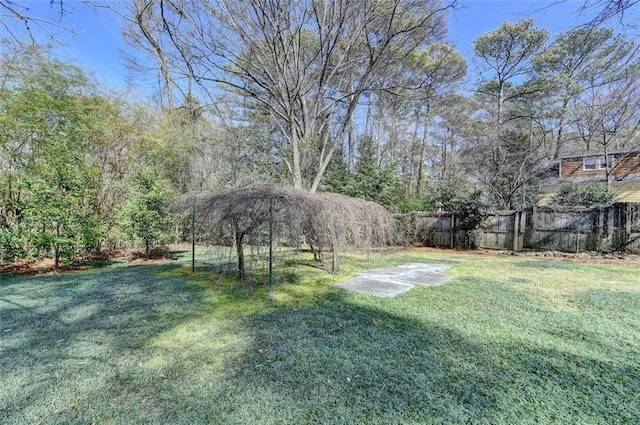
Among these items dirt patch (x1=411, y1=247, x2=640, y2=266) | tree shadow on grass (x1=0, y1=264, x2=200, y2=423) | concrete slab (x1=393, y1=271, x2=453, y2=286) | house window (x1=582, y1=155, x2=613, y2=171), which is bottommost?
tree shadow on grass (x1=0, y1=264, x2=200, y2=423)

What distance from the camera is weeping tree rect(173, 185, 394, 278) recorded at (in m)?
4.51

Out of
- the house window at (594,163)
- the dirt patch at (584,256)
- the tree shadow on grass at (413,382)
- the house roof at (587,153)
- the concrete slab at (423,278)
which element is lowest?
the tree shadow on grass at (413,382)

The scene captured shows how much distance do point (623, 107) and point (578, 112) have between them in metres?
1.66

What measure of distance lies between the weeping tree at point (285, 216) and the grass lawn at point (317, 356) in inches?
42.6

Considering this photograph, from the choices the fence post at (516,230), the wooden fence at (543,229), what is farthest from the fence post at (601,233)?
the fence post at (516,230)

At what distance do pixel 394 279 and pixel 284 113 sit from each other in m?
7.43

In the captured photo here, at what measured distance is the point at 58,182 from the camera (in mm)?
6066

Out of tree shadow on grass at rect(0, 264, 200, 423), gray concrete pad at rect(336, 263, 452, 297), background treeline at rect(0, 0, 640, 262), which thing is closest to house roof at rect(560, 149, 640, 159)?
background treeline at rect(0, 0, 640, 262)

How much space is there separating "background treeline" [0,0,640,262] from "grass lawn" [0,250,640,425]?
330cm

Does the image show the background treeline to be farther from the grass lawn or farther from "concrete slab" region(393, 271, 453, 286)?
"concrete slab" region(393, 271, 453, 286)

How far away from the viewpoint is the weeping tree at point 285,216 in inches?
178

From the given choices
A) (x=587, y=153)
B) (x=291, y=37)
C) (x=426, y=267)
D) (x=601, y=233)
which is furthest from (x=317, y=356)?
(x=587, y=153)

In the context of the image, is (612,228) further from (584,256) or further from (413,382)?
(413,382)

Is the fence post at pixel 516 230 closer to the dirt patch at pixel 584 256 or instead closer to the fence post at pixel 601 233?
the dirt patch at pixel 584 256
